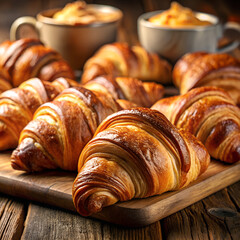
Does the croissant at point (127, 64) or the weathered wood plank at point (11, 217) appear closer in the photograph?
the weathered wood plank at point (11, 217)

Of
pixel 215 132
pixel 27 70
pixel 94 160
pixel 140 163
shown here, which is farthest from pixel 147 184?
pixel 27 70

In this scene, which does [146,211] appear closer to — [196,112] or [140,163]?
[140,163]

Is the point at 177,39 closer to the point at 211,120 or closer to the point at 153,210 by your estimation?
the point at 211,120

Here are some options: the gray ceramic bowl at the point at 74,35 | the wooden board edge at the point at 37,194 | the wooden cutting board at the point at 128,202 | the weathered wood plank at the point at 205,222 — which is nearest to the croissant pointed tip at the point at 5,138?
the wooden cutting board at the point at 128,202

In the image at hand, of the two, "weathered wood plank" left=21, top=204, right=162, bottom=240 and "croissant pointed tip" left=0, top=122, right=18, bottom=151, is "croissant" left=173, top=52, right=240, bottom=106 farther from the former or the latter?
"weathered wood plank" left=21, top=204, right=162, bottom=240

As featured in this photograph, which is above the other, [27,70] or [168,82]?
[27,70]

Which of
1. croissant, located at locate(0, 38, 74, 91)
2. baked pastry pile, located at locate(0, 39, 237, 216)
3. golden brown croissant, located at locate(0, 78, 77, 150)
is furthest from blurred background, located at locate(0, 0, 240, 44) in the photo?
golden brown croissant, located at locate(0, 78, 77, 150)

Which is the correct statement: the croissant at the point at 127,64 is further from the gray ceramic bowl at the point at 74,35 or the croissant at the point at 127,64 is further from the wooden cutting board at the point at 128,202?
the wooden cutting board at the point at 128,202
